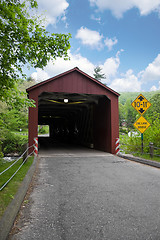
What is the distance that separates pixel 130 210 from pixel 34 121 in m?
Result: 8.08

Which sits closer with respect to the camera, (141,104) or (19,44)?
(19,44)

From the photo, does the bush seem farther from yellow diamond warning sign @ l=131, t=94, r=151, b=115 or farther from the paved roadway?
the paved roadway

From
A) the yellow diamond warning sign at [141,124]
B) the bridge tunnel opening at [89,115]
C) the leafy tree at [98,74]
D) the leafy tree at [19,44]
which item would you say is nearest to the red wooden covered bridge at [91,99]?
the bridge tunnel opening at [89,115]

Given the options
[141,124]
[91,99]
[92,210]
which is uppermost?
[91,99]

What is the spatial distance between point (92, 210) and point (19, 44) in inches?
152

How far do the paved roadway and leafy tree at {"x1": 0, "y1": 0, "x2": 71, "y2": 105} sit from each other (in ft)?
7.84

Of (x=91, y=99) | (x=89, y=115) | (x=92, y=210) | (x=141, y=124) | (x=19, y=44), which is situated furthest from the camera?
(x=89, y=115)

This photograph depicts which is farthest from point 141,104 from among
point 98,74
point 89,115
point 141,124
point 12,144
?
point 98,74

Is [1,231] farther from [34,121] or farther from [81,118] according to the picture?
[81,118]

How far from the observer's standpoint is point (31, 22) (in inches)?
182

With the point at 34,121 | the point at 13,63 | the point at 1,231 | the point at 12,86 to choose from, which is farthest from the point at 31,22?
the point at 34,121

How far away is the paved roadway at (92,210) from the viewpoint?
2.46 metres

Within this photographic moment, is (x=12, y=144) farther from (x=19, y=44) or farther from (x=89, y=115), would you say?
(x=19, y=44)

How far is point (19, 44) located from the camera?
4477mm
